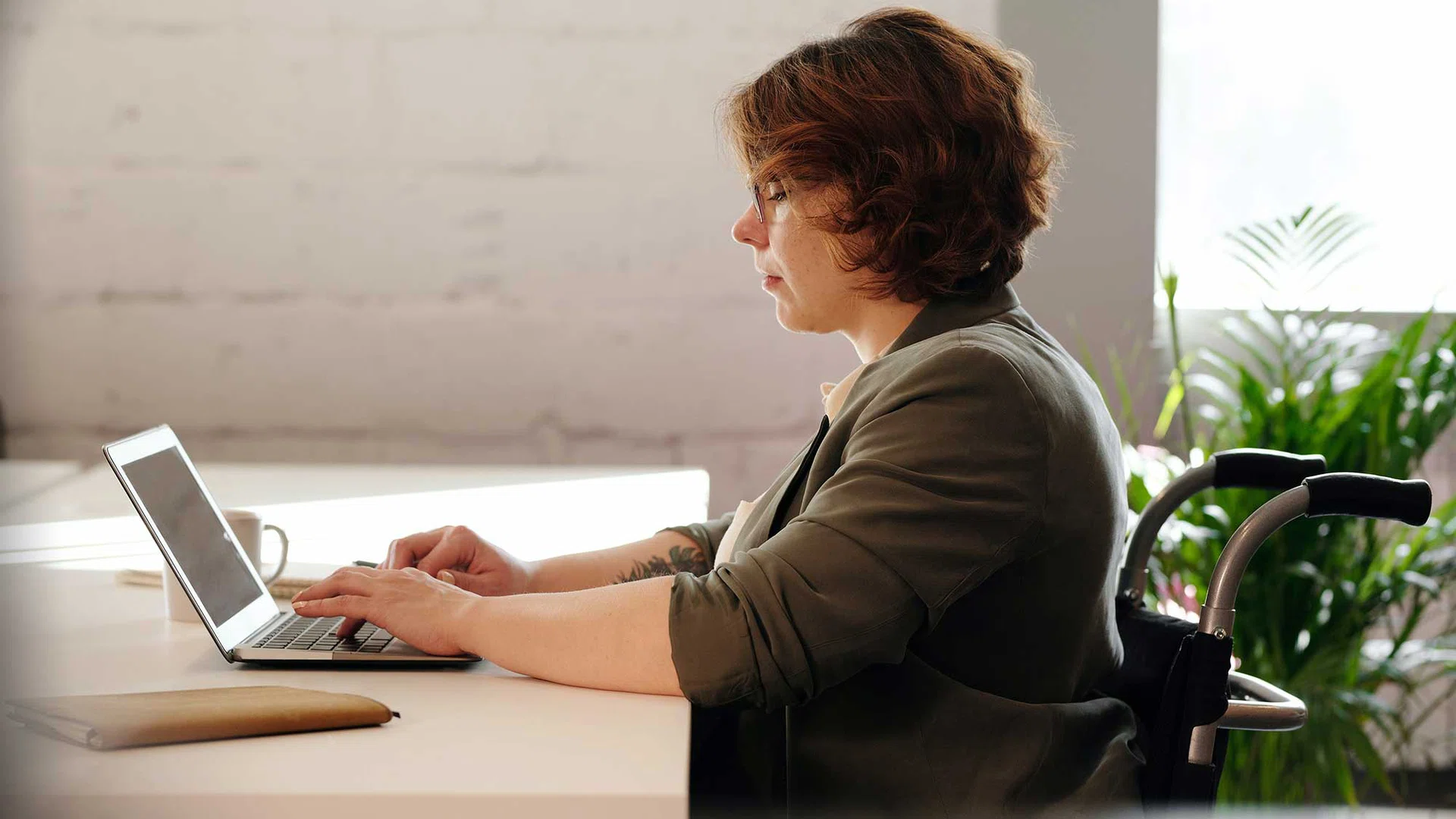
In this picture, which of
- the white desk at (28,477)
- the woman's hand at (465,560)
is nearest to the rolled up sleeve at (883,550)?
the woman's hand at (465,560)

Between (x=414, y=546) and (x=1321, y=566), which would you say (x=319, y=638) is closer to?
(x=414, y=546)

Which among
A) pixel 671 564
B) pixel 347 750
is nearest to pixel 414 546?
pixel 671 564

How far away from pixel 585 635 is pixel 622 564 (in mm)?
387

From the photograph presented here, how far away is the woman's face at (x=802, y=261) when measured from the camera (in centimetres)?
120

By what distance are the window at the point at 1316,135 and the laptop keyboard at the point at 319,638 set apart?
5.98ft

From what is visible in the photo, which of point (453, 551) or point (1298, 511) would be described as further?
point (453, 551)

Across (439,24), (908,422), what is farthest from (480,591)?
(439,24)

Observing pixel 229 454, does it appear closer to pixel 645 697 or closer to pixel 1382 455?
pixel 645 697

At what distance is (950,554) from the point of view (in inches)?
36.8

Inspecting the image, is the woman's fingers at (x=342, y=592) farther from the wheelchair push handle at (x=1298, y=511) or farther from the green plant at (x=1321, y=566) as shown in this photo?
the green plant at (x=1321, y=566)

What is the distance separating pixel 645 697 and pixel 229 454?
1684 mm

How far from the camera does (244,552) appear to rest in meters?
1.23

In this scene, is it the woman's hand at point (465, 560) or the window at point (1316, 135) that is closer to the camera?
the woman's hand at point (465, 560)

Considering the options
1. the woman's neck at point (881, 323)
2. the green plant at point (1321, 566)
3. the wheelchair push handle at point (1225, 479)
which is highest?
the woman's neck at point (881, 323)
